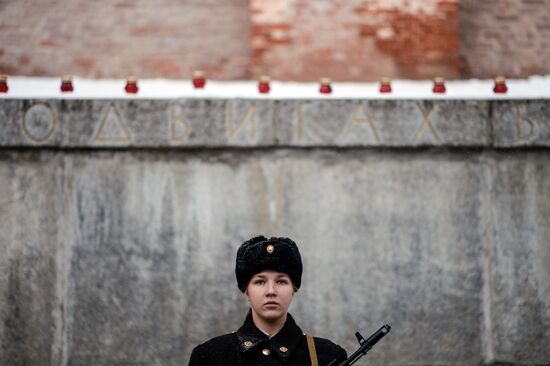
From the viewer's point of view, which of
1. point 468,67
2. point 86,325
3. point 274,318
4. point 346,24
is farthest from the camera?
point 468,67

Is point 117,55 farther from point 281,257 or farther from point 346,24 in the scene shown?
point 281,257

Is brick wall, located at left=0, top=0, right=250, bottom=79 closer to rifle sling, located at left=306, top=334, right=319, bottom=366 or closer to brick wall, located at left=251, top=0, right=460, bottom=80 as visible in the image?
brick wall, located at left=251, top=0, right=460, bottom=80

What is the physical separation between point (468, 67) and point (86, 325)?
433 centimetres

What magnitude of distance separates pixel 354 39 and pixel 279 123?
5.63 feet

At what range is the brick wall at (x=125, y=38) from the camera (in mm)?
6992

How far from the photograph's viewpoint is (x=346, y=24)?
640 centimetres

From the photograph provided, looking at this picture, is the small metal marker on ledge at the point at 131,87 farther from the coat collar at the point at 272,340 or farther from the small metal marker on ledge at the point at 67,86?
the coat collar at the point at 272,340

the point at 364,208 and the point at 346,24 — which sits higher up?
the point at 346,24

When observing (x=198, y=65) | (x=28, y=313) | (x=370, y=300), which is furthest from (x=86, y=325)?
(x=198, y=65)

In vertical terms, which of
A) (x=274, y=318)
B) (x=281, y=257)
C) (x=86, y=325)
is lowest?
(x=86, y=325)

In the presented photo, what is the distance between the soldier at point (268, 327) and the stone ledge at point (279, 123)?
85.1 inches

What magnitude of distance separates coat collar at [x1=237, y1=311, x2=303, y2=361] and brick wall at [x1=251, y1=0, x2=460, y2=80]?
377cm

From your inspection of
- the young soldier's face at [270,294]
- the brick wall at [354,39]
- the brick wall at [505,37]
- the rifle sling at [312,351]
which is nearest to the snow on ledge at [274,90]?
the brick wall at [354,39]

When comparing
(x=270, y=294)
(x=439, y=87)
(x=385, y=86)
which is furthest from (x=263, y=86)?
(x=270, y=294)
